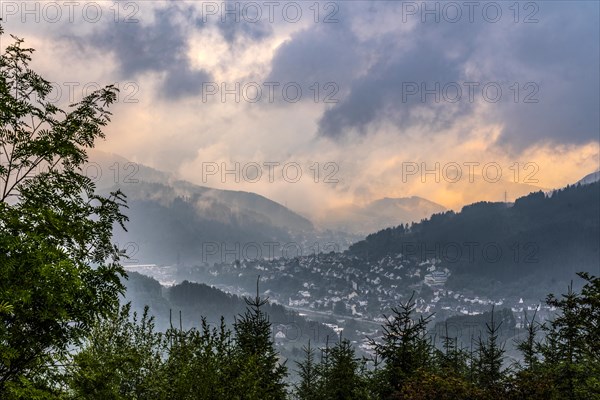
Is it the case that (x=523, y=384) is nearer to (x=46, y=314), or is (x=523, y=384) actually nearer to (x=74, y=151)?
(x=46, y=314)

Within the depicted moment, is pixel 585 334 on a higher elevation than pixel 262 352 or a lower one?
higher

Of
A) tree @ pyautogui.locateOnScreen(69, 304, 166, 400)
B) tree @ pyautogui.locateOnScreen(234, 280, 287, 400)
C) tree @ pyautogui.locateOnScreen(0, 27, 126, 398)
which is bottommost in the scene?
tree @ pyautogui.locateOnScreen(234, 280, 287, 400)

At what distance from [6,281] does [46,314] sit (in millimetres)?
1214

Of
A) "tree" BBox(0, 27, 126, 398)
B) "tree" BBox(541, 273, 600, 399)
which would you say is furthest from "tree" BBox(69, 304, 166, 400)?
"tree" BBox(541, 273, 600, 399)

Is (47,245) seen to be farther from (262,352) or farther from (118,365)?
(262,352)

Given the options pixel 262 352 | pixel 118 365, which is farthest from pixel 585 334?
pixel 118 365

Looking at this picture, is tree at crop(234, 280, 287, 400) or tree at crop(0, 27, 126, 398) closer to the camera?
tree at crop(0, 27, 126, 398)

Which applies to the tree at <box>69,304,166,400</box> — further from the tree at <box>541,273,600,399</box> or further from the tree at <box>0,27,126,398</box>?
the tree at <box>541,273,600,399</box>

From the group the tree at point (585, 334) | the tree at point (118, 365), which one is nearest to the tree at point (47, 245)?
the tree at point (118, 365)

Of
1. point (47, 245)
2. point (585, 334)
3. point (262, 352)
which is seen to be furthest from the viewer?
point (262, 352)

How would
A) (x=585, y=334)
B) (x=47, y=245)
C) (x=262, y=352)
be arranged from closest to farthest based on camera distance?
(x=47, y=245) < (x=585, y=334) < (x=262, y=352)

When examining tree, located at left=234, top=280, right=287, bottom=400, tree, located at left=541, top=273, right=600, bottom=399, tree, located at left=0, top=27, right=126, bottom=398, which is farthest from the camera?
tree, located at left=234, top=280, right=287, bottom=400

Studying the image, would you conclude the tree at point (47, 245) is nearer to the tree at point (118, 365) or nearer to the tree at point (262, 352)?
the tree at point (118, 365)

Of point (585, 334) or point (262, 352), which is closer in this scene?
point (585, 334)
